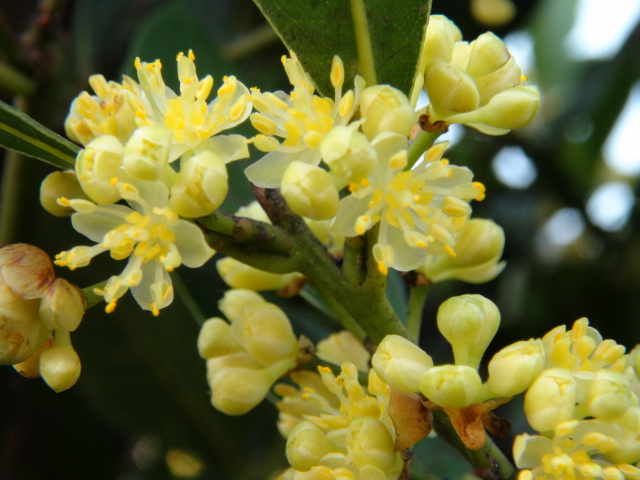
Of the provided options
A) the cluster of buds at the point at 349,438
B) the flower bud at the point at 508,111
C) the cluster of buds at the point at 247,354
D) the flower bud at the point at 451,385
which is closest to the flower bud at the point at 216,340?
the cluster of buds at the point at 247,354

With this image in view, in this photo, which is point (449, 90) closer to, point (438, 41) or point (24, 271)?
point (438, 41)

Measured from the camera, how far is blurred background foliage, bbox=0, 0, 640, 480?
5.76ft

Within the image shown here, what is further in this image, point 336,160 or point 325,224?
point 325,224

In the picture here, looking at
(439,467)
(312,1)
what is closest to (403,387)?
(439,467)

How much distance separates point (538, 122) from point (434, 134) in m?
2.35

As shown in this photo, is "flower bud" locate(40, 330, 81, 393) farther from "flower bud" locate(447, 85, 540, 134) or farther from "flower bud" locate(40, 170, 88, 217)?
"flower bud" locate(447, 85, 540, 134)

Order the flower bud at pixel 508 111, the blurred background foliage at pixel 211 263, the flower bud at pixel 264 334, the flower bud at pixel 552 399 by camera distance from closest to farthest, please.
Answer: the flower bud at pixel 552 399 → the flower bud at pixel 508 111 → the flower bud at pixel 264 334 → the blurred background foliage at pixel 211 263

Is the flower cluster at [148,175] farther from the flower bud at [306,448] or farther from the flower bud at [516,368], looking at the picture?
the flower bud at [516,368]

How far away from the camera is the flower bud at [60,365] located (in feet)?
3.14

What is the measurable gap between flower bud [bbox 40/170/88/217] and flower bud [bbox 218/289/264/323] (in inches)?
11.6

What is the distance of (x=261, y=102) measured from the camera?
1024mm

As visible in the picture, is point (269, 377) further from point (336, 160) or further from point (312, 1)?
point (312, 1)

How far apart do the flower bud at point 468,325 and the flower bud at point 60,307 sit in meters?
0.48

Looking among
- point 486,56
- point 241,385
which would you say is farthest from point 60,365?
point 486,56
